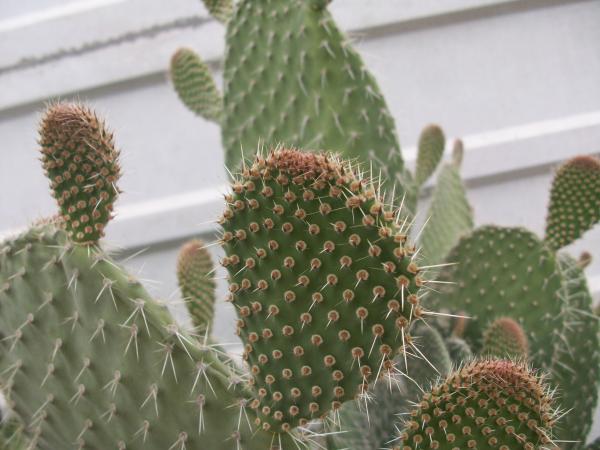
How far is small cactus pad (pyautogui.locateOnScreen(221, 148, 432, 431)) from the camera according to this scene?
45 cm

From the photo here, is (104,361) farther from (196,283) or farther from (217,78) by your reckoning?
(217,78)

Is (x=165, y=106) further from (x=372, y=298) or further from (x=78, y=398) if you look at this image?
(x=372, y=298)

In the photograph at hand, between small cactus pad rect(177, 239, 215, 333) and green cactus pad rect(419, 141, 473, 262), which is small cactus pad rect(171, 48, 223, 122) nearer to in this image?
small cactus pad rect(177, 239, 215, 333)

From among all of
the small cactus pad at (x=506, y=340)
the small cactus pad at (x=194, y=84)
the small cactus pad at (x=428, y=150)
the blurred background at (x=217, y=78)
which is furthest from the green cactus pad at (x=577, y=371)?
the blurred background at (x=217, y=78)

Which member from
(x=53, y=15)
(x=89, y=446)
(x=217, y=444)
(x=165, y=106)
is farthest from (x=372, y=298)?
(x=53, y=15)

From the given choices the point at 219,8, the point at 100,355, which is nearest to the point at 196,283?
the point at 100,355

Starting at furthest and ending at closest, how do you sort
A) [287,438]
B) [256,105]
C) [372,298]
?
[256,105], [287,438], [372,298]

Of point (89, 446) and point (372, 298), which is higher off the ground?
point (372, 298)

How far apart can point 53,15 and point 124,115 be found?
0.34m

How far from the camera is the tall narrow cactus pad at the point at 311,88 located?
0.90 m

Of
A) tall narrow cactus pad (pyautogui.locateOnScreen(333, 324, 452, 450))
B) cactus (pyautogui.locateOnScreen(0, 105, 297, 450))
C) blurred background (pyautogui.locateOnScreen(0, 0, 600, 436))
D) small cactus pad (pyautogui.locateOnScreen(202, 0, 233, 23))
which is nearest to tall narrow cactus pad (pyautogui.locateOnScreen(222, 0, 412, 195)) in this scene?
small cactus pad (pyautogui.locateOnScreen(202, 0, 233, 23))

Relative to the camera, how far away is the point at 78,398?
600mm

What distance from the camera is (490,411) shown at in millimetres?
464

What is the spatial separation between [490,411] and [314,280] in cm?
17
